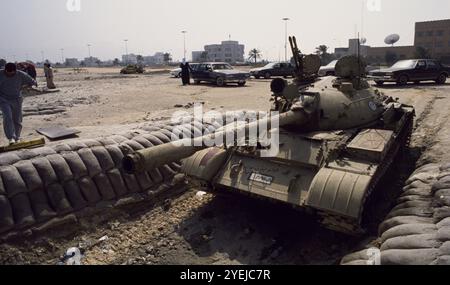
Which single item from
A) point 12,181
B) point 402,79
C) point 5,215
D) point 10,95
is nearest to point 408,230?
point 5,215

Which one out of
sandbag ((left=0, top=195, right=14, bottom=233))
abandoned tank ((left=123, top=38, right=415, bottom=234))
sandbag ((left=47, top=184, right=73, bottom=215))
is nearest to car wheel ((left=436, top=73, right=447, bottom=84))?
abandoned tank ((left=123, top=38, right=415, bottom=234))

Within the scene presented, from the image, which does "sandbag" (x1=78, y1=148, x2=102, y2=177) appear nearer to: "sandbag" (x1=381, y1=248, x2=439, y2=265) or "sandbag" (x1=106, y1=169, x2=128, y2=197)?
"sandbag" (x1=106, y1=169, x2=128, y2=197)

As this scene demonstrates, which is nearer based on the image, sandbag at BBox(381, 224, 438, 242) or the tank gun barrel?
the tank gun barrel

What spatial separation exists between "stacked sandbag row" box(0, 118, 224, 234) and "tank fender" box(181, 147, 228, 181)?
1.22 metres

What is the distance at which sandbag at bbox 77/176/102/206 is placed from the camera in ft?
23.1

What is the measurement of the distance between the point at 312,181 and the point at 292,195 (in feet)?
1.27

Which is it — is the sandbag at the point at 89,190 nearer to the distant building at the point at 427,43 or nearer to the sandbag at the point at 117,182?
the sandbag at the point at 117,182

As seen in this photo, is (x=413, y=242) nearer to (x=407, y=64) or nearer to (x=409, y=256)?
(x=409, y=256)

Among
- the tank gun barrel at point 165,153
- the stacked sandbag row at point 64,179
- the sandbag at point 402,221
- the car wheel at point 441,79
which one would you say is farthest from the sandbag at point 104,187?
the car wheel at point 441,79

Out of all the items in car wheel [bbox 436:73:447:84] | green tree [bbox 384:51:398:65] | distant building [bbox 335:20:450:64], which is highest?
distant building [bbox 335:20:450:64]

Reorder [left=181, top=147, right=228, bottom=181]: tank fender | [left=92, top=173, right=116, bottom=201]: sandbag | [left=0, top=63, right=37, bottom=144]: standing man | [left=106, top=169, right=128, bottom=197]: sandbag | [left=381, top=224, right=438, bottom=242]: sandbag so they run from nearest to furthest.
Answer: [left=381, top=224, right=438, bottom=242]: sandbag → [left=181, top=147, right=228, bottom=181]: tank fender → [left=92, top=173, right=116, bottom=201]: sandbag → [left=106, top=169, right=128, bottom=197]: sandbag → [left=0, top=63, right=37, bottom=144]: standing man

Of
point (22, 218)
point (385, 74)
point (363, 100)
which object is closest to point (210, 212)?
point (22, 218)

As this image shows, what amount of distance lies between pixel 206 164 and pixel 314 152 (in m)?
1.87
